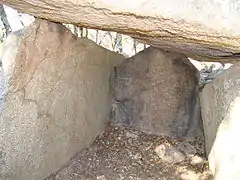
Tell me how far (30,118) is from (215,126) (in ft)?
3.02

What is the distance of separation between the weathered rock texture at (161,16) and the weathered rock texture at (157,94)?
932 millimetres

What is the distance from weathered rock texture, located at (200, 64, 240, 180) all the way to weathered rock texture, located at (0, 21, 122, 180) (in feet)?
2.19

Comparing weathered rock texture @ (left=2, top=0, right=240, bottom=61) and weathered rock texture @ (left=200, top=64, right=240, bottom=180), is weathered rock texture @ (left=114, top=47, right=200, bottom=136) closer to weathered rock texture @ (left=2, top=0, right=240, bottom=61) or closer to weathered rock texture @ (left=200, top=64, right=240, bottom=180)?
weathered rock texture @ (left=200, top=64, right=240, bottom=180)

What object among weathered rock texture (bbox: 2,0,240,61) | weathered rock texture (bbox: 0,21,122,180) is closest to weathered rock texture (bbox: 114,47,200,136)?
weathered rock texture (bbox: 0,21,122,180)

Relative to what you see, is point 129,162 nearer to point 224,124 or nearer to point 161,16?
point 224,124

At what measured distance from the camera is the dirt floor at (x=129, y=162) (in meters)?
2.43

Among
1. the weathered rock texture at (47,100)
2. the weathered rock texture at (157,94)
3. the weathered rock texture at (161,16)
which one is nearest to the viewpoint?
the weathered rock texture at (161,16)

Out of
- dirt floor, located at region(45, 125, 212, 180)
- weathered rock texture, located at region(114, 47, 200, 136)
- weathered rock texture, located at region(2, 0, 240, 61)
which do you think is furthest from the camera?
weathered rock texture, located at region(114, 47, 200, 136)

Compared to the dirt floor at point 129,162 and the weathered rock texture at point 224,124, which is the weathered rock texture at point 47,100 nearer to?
the dirt floor at point 129,162

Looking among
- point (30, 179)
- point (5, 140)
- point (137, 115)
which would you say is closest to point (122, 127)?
point (137, 115)

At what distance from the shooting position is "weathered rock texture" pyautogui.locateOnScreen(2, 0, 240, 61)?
1506 mm

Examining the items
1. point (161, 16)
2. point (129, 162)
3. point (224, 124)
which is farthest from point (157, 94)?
point (161, 16)

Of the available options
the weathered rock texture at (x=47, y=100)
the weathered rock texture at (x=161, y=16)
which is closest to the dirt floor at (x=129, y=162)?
the weathered rock texture at (x=47, y=100)

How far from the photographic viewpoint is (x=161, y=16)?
1.54m
